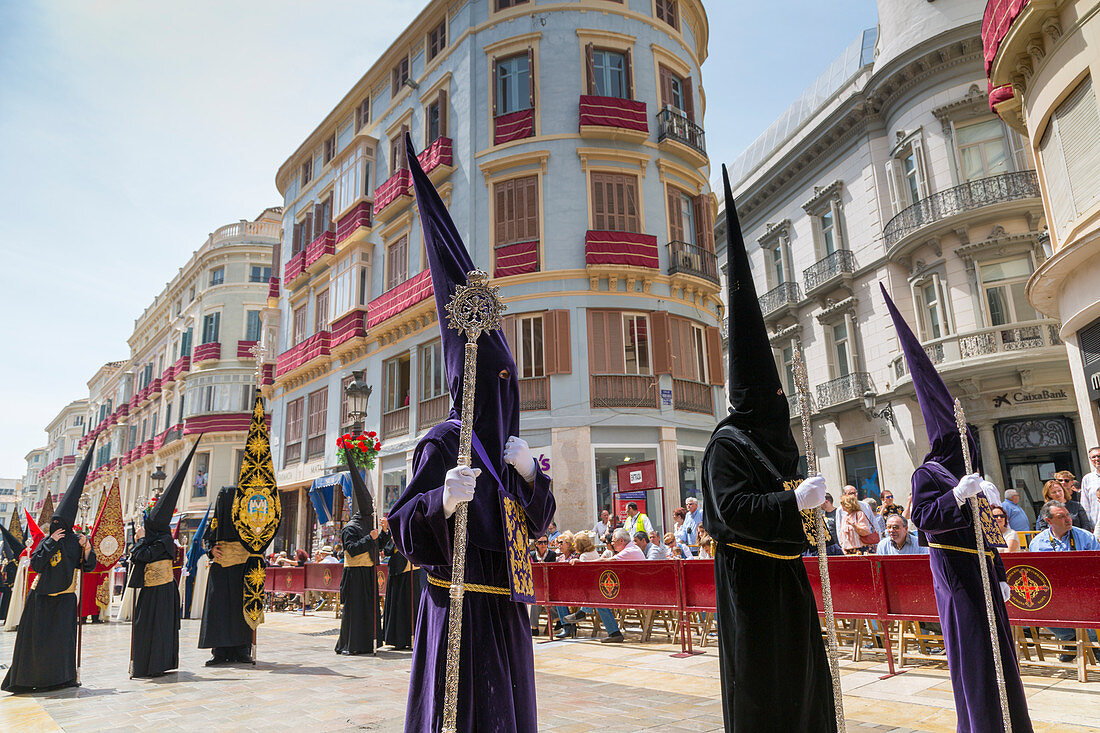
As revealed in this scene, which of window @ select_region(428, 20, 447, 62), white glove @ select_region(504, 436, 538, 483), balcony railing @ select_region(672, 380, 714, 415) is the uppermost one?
window @ select_region(428, 20, 447, 62)


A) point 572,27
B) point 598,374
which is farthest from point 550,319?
point 572,27

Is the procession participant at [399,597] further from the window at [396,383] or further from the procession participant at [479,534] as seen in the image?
the window at [396,383]

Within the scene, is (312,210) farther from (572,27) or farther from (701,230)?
A: (701,230)

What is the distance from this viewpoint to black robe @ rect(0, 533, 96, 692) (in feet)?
27.2

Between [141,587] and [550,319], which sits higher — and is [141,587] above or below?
below

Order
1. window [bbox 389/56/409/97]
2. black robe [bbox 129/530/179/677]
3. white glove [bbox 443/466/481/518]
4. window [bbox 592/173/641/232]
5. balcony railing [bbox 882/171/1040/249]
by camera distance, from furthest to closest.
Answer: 1. window [bbox 389/56/409/97]
2. window [bbox 592/173/641/232]
3. balcony railing [bbox 882/171/1040/249]
4. black robe [bbox 129/530/179/677]
5. white glove [bbox 443/466/481/518]

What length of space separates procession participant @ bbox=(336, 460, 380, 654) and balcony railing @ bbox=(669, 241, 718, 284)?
40.9ft

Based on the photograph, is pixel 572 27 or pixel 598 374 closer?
pixel 598 374

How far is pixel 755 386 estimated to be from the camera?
394 cm

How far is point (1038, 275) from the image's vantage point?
1259cm

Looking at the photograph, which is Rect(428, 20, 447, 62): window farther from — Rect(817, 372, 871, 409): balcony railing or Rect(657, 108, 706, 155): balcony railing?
Rect(817, 372, 871, 409): balcony railing

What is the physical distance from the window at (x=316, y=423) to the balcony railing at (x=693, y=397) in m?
14.5

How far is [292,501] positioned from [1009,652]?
28880 millimetres

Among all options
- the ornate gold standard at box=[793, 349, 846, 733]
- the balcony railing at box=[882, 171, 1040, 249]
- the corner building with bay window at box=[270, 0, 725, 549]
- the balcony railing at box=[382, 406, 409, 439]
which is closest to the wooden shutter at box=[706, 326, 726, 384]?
the corner building with bay window at box=[270, 0, 725, 549]
